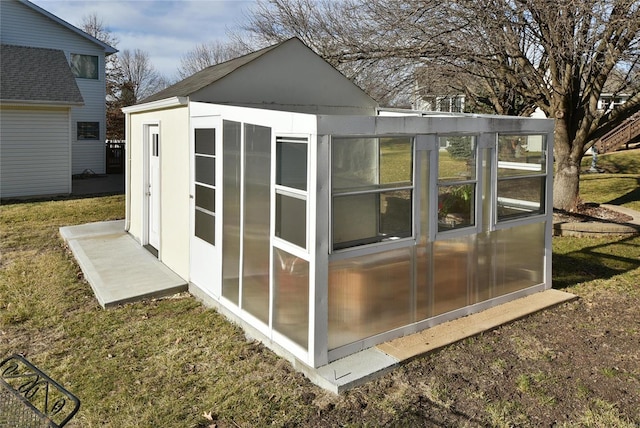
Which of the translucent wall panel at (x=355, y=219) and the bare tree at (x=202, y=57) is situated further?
the bare tree at (x=202, y=57)

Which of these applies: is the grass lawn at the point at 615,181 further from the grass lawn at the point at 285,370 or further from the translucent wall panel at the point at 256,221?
the translucent wall panel at the point at 256,221

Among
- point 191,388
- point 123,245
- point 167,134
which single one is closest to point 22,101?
point 123,245

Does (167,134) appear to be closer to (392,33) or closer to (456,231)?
(456,231)

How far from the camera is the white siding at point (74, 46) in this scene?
18.5m

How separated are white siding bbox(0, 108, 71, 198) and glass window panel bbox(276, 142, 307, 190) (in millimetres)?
13508

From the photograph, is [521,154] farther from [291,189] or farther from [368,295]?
[291,189]

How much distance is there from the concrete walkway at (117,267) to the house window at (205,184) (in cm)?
98

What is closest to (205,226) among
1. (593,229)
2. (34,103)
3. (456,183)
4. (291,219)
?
(291,219)

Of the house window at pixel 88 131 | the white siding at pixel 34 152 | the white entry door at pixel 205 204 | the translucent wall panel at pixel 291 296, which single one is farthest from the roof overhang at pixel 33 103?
the translucent wall panel at pixel 291 296

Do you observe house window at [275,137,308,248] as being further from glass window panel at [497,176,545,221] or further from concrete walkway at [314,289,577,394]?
glass window panel at [497,176,545,221]

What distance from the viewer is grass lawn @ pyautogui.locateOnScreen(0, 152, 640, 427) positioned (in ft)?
12.0

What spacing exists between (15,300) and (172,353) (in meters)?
2.77

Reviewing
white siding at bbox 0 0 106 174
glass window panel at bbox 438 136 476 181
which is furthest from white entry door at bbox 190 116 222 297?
white siding at bbox 0 0 106 174

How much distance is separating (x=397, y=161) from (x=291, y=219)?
1.21 metres
